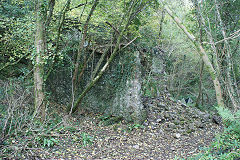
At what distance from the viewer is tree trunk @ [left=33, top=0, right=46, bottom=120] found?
4445 mm

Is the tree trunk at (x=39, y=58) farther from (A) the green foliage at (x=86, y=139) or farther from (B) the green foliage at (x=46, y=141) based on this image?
(A) the green foliage at (x=86, y=139)

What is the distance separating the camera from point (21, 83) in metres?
5.34

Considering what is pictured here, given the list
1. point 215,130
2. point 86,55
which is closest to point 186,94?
point 215,130

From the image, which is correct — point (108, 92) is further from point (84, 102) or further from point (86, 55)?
point (86, 55)

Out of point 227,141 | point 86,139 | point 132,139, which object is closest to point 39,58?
point 86,139

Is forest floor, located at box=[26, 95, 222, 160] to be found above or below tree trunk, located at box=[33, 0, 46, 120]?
below

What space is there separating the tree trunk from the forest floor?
0.89 meters

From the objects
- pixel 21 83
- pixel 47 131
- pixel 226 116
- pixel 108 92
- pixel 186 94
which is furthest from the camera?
pixel 186 94

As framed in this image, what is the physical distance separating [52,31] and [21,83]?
1.74 m

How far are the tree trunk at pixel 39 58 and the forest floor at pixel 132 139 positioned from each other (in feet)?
2.92

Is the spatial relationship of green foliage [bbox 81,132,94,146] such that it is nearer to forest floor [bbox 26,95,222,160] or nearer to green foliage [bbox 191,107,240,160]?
forest floor [bbox 26,95,222,160]

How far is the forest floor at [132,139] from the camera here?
4052mm

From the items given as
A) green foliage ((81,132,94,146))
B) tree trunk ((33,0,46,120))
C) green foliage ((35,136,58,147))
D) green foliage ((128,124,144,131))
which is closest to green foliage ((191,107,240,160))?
green foliage ((128,124,144,131))

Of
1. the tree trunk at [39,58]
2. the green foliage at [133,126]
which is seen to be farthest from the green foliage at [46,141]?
the green foliage at [133,126]
